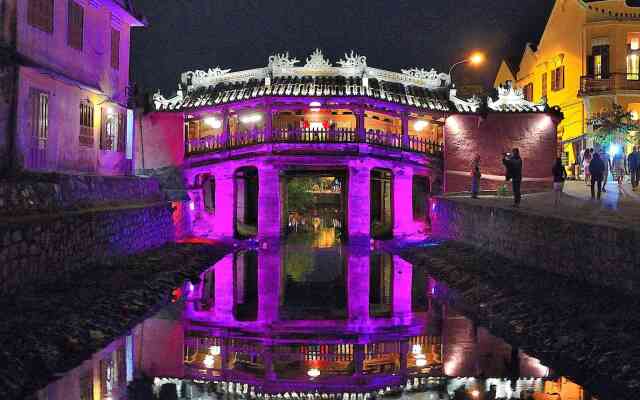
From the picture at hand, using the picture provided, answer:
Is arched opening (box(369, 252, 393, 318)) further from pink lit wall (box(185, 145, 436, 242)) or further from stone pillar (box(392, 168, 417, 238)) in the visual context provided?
stone pillar (box(392, 168, 417, 238))

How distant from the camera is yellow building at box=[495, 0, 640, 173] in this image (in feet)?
139

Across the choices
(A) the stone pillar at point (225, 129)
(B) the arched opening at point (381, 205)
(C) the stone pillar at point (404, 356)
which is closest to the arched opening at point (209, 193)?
(A) the stone pillar at point (225, 129)

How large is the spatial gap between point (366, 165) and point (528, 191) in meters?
8.64

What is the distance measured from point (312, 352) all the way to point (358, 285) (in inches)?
344

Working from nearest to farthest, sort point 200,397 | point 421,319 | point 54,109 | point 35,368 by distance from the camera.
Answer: point 200,397, point 35,368, point 421,319, point 54,109

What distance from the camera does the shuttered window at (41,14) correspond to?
21359 millimetres

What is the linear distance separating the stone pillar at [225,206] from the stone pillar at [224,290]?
29.3ft

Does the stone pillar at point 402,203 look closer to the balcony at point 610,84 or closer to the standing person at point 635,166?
the standing person at point 635,166

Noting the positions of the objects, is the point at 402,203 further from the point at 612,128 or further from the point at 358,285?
the point at 358,285

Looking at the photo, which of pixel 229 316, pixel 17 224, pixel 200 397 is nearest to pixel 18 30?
pixel 17 224

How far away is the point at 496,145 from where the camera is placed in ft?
124

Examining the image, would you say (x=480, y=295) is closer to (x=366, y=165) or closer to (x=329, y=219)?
(x=366, y=165)

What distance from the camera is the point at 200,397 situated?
28.0 feet

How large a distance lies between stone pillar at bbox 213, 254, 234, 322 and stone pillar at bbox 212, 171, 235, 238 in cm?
892
